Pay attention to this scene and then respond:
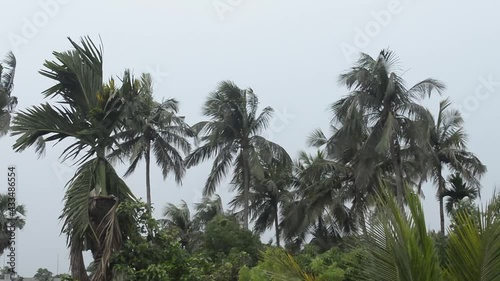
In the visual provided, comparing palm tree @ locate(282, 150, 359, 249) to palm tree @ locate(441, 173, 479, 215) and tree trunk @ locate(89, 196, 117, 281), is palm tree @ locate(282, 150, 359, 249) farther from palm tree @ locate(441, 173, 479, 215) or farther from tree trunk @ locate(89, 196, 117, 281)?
tree trunk @ locate(89, 196, 117, 281)

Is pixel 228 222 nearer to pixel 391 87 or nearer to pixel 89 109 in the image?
pixel 391 87

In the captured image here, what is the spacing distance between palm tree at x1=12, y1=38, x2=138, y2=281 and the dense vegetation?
0.05 feet

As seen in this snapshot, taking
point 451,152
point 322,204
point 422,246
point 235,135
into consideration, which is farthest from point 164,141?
point 422,246

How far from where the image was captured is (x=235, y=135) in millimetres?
30453

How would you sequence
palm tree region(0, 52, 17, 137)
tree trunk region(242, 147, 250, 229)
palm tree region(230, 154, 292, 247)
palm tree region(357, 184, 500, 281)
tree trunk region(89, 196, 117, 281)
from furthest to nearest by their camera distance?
palm tree region(230, 154, 292, 247), tree trunk region(242, 147, 250, 229), palm tree region(0, 52, 17, 137), tree trunk region(89, 196, 117, 281), palm tree region(357, 184, 500, 281)

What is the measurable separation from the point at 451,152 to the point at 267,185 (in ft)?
31.1

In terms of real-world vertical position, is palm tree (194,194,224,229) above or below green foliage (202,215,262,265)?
above

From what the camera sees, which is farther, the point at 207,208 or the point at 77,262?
the point at 207,208

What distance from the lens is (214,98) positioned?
30.8m

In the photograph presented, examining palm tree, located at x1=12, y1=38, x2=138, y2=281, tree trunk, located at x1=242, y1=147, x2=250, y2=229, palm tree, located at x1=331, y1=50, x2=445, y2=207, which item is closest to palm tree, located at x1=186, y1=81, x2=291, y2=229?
tree trunk, located at x1=242, y1=147, x2=250, y2=229

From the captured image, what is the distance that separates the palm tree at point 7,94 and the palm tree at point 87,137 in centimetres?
1036

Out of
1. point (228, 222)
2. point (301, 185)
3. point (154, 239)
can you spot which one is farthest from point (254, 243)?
point (154, 239)

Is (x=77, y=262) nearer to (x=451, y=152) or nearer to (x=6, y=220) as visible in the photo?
(x=451, y=152)

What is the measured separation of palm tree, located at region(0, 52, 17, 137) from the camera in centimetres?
1819
